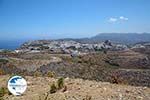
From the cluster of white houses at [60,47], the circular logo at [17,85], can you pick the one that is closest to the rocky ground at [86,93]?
the circular logo at [17,85]

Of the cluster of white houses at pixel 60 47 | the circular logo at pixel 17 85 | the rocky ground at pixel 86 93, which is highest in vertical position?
the circular logo at pixel 17 85

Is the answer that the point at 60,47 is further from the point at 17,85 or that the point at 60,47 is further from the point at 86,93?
the point at 17,85

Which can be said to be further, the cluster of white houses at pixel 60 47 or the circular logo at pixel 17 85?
the cluster of white houses at pixel 60 47

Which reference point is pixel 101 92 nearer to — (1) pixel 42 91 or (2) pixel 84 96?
(2) pixel 84 96

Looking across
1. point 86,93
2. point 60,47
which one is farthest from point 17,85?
point 60,47

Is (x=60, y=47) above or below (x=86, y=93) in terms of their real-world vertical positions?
below

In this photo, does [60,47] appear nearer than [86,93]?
No

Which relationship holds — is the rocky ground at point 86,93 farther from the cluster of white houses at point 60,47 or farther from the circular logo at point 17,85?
the cluster of white houses at point 60,47

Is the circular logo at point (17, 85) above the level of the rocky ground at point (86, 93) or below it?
above
